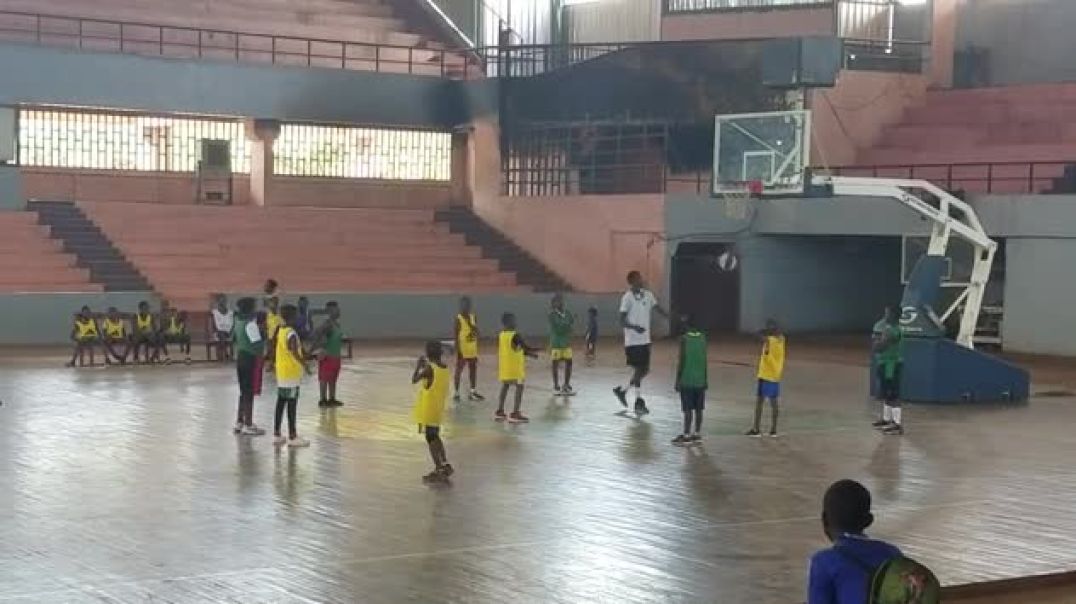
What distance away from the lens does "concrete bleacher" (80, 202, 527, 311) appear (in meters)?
33.8

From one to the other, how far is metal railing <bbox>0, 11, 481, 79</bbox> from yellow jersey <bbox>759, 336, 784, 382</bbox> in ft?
78.3

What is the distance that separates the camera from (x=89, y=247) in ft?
110

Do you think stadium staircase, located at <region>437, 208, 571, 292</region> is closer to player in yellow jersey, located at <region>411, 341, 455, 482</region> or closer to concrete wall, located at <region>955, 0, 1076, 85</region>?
concrete wall, located at <region>955, 0, 1076, 85</region>

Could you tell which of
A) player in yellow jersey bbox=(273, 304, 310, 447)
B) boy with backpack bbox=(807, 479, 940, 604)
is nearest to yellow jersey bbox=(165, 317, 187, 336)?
player in yellow jersey bbox=(273, 304, 310, 447)

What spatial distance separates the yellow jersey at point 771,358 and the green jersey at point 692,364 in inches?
43.3

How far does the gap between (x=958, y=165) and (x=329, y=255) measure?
14.6 meters

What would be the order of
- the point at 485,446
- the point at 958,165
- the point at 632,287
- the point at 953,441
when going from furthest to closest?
the point at 958,165, the point at 632,287, the point at 953,441, the point at 485,446

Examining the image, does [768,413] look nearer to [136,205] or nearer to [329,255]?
[329,255]

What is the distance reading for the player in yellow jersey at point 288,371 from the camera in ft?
→ 51.4

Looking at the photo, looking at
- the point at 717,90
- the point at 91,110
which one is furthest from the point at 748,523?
the point at 91,110

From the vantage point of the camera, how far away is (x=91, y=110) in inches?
1471

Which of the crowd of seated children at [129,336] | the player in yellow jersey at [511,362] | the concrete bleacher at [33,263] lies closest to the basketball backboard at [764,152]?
the player in yellow jersey at [511,362]

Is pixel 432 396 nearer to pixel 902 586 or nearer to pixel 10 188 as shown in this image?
pixel 902 586

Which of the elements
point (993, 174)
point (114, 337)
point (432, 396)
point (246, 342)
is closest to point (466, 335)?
point (246, 342)
